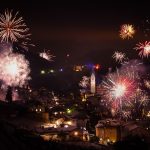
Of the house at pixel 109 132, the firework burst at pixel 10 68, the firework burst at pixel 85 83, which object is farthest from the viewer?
the firework burst at pixel 85 83

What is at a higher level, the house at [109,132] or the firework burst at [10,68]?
the firework burst at [10,68]

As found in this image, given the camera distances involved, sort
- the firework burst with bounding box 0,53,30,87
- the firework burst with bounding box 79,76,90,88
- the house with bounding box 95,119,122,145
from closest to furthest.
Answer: the house with bounding box 95,119,122,145
the firework burst with bounding box 0,53,30,87
the firework burst with bounding box 79,76,90,88

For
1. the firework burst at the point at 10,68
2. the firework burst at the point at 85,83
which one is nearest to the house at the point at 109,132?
the firework burst at the point at 10,68

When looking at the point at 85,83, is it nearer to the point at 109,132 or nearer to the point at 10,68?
the point at 10,68

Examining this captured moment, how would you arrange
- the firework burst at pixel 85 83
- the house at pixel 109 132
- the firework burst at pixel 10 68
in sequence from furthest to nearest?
the firework burst at pixel 85 83, the firework burst at pixel 10 68, the house at pixel 109 132

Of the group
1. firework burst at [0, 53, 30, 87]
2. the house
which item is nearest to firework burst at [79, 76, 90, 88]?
firework burst at [0, 53, 30, 87]

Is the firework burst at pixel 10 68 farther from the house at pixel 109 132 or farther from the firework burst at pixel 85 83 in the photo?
the firework burst at pixel 85 83

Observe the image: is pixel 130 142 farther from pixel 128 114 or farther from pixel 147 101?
pixel 147 101

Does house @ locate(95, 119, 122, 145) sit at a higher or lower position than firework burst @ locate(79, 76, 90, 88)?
lower

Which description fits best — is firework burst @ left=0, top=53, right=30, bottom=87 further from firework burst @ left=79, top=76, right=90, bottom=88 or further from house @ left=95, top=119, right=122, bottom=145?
firework burst @ left=79, top=76, right=90, bottom=88

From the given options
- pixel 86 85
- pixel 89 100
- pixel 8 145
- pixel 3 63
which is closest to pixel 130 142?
pixel 8 145

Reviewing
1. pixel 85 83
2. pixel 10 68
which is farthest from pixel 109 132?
pixel 85 83
